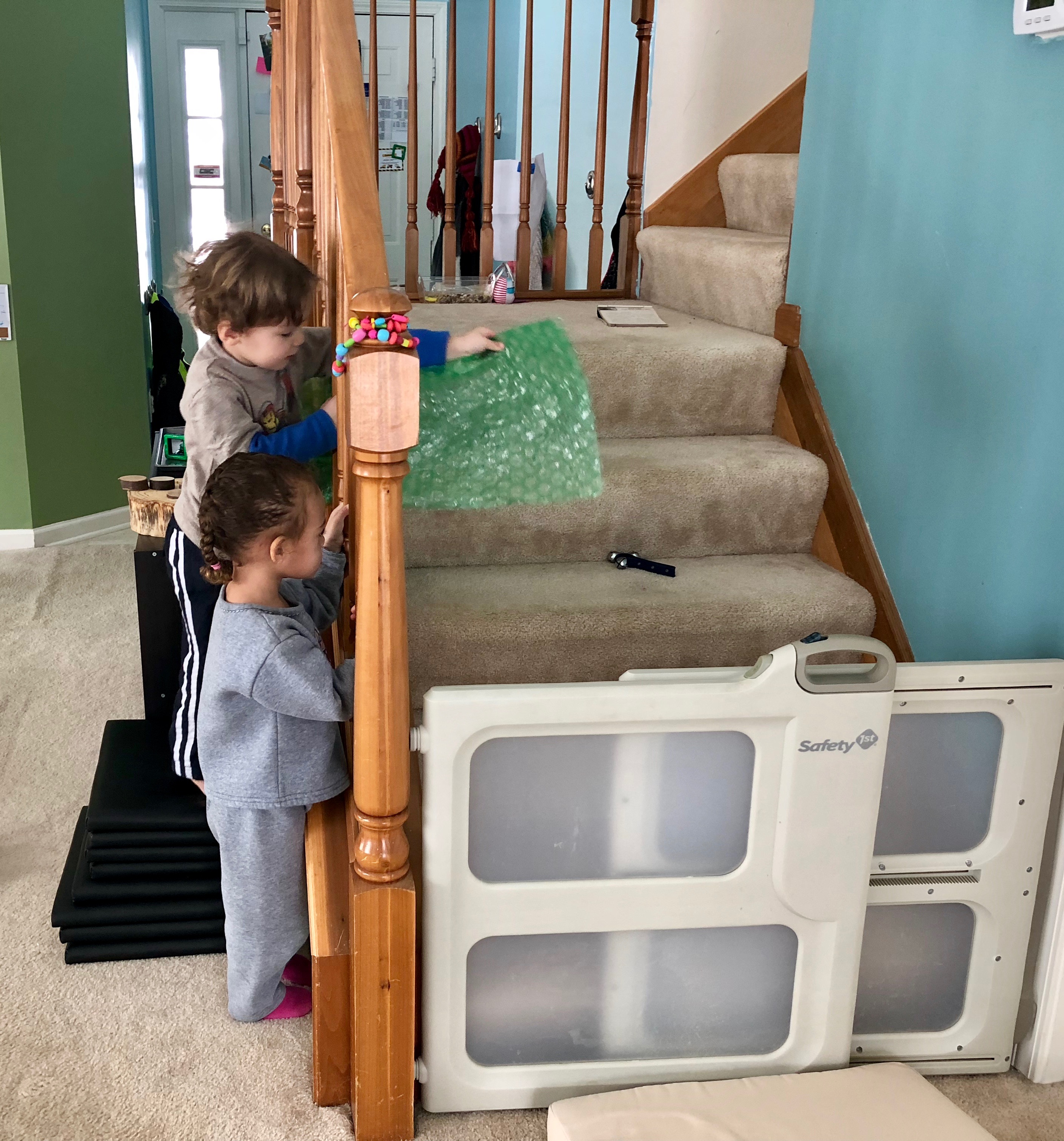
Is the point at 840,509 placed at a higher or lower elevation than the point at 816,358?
lower

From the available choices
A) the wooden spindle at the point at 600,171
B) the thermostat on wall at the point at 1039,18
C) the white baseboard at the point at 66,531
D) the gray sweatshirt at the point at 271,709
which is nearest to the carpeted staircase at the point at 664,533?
the gray sweatshirt at the point at 271,709

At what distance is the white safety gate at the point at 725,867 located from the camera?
4.79 feet

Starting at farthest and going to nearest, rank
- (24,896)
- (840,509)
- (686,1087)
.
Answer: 1. (840,509)
2. (24,896)
3. (686,1087)

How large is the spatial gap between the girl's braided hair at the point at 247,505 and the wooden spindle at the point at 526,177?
1754mm

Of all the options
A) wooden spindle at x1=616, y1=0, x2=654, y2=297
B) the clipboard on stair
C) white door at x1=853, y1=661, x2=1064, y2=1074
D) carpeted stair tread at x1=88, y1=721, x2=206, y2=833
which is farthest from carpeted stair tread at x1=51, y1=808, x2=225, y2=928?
wooden spindle at x1=616, y1=0, x2=654, y2=297

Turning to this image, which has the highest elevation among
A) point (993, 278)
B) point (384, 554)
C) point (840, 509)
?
point (993, 278)

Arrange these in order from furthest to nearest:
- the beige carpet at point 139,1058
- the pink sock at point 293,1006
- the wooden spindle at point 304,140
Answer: the wooden spindle at point 304,140, the pink sock at point 293,1006, the beige carpet at point 139,1058

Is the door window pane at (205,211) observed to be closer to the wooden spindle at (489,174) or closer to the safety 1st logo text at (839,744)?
the wooden spindle at (489,174)

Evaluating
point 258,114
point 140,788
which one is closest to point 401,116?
point 258,114

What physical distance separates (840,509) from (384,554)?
3.95ft

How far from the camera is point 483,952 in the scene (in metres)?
1.55

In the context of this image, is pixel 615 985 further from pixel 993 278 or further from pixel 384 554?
pixel 993 278

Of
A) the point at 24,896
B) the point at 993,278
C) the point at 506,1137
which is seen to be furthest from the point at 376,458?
the point at 24,896

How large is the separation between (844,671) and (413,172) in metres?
2.10
